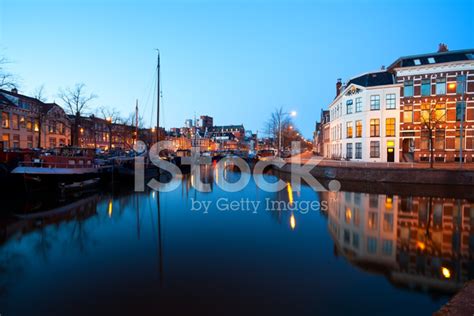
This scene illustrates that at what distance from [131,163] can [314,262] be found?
33.2 metres

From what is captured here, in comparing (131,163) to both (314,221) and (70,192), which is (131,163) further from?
(314,221)

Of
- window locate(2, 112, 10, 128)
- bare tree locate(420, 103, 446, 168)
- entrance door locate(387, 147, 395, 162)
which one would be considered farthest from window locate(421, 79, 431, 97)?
window locate(2, 112, 10, 128)

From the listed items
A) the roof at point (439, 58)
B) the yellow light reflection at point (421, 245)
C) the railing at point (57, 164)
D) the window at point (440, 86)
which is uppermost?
the roof at point (439, 58)

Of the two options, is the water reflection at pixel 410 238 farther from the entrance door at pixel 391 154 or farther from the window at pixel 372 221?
the entrance door at pixel 391 154

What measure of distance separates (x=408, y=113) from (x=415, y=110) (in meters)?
0.84

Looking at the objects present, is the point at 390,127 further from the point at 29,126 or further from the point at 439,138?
the point at 29,126

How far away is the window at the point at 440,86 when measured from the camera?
35.8 m

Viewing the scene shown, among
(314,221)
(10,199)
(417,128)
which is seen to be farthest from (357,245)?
(417,128)

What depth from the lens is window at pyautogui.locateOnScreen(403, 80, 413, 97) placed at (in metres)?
37.1

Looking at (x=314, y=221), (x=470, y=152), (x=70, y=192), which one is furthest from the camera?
(x=470, y=152)

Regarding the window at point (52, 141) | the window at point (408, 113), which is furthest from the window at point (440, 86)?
the window at point (52, 141)

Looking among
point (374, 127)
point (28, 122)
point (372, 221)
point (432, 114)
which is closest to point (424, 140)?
point (432, 114)

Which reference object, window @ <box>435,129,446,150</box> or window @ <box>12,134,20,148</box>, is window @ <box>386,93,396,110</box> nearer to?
window @ <box>435,129,446,150</box>

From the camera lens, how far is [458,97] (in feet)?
116
